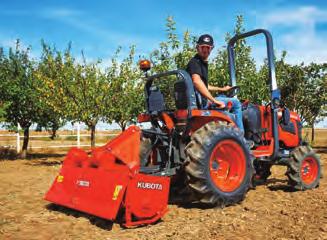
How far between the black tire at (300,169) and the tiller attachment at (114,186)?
118 inches

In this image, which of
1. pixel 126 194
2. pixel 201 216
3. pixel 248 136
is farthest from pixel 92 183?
pixel 248 136

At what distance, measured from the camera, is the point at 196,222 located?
514 cm

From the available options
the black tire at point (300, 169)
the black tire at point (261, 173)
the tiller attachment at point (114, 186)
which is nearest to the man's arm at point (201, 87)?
the tiller attachment at point (114, 186)

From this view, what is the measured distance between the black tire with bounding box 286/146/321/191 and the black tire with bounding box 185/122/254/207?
1.63 metres

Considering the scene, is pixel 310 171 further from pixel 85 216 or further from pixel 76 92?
pixel 76 92

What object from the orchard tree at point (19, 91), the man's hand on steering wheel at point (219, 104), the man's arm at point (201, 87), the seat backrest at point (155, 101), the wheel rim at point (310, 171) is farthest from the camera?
the orchard tree at point (19, 91)

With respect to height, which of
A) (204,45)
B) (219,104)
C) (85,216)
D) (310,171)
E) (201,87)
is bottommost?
(85,216)

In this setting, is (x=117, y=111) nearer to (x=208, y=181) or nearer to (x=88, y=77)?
(x=88, y=77)

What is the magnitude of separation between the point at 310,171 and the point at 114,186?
13.6 feet

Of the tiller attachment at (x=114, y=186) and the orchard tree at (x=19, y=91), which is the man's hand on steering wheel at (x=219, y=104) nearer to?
the tiller attachment at (x=114, y=186)

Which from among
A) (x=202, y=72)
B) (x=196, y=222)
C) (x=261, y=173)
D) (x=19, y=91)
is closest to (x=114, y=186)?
(x=196, y=222)

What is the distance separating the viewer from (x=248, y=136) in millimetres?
7492

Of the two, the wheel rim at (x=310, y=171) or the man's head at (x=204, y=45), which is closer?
the man's head at (x=204, y=45)

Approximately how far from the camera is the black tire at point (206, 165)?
18.5 feet
